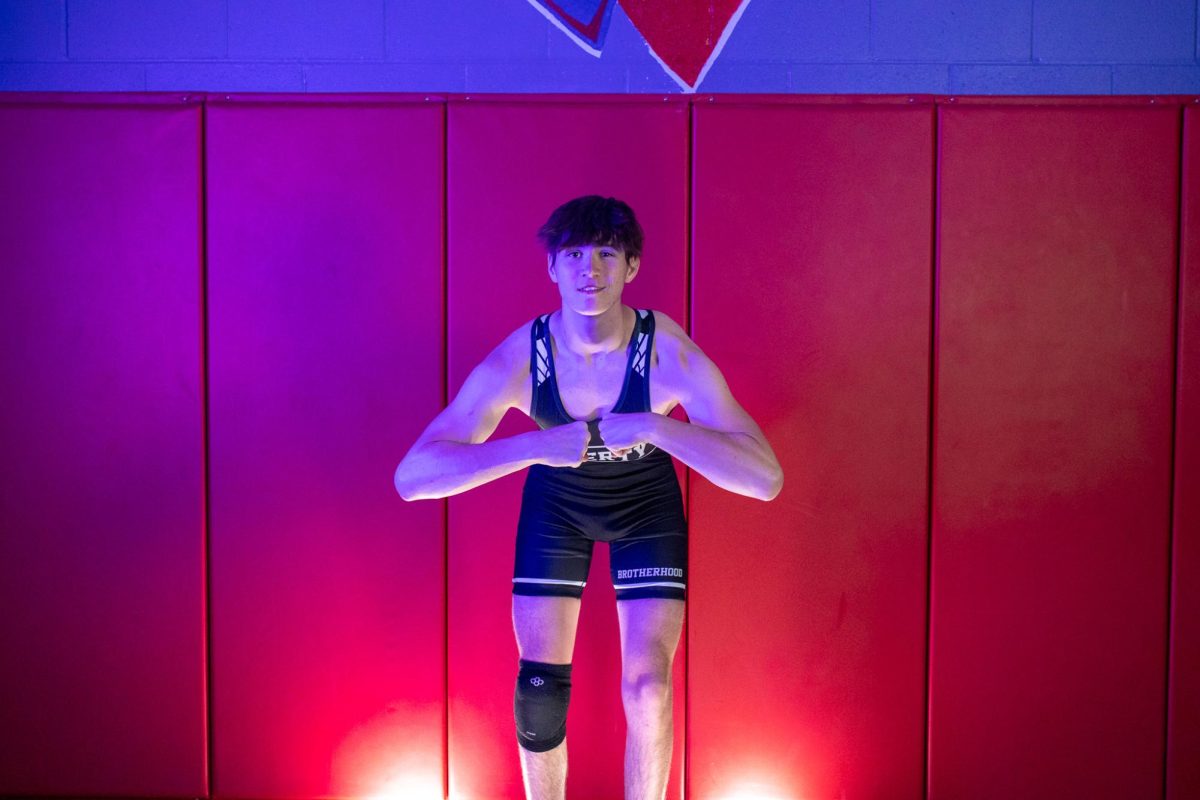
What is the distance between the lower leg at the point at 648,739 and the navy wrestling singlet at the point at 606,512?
0.21 metres

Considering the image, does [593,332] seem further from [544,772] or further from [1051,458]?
[1051,458]

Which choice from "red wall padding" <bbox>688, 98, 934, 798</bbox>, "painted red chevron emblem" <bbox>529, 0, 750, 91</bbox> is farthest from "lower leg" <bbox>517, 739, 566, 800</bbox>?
"painted red chevron emblem" <bbox>529, 0, 750, 91</bbox>

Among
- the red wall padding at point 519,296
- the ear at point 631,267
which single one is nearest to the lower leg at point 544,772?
the red wall padding at point 519,296

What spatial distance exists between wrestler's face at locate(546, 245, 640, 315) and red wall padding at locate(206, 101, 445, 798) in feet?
1.90

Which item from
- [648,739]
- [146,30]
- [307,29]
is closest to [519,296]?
[307,29]

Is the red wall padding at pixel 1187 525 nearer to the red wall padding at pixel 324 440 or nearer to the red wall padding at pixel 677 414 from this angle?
the red wall padding at pixel 677 414

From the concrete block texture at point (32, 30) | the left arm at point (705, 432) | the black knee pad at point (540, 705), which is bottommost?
the black knee pad at point (540, 705)

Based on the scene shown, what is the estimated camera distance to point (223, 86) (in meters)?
2.49

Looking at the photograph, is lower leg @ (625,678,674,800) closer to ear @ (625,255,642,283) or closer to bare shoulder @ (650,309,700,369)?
bare shoulder @ (650,309,700,369)

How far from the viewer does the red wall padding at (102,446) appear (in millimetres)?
2307

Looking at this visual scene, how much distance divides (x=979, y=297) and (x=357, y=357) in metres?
1.72

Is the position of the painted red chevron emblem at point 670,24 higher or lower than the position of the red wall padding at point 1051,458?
higher

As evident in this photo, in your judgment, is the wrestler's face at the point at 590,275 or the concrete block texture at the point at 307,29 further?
the concrete block texture at the point at 307,29

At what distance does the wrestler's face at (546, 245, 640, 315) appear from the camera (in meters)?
1.82
